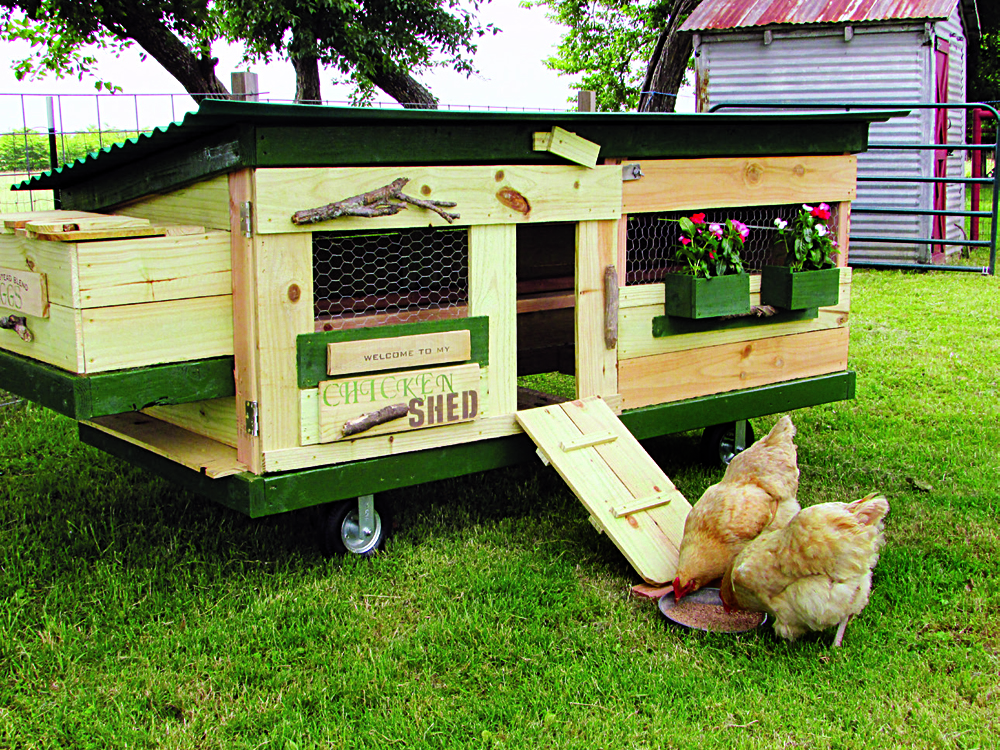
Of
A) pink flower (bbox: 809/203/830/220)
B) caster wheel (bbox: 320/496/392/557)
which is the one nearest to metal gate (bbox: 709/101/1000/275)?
pink flower (bbox: 809/203/830/220)

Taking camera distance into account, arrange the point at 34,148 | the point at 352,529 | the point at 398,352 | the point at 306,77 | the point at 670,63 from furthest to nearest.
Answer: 1. the point at 670,63
2. the point at 306,77
3. the point at 34,148
4. the point at 352,529
5. the point at 398,352

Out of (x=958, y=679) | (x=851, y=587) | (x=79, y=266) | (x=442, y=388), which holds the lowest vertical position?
(x=958, y=679)

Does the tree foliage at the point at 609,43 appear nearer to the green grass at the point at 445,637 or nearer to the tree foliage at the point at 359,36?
the tree foliage at the point at 359,36

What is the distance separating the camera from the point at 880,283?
1085 cm

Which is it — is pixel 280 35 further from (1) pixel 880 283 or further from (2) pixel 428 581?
(2) pixel 428 581

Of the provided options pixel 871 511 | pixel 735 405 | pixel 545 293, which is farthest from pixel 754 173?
pixel 871 511

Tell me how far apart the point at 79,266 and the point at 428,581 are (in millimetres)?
1697

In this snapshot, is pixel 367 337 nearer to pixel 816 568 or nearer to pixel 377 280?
pixel 377 280

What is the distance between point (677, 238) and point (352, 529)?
237 cm

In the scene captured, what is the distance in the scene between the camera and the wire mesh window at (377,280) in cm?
419

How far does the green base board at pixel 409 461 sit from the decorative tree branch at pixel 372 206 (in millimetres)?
923

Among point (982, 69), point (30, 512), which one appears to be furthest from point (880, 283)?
point (982, 69)

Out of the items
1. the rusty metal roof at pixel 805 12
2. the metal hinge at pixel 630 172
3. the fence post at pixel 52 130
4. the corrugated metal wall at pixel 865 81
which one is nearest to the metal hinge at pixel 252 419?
the metal hinge at pixel 630 172

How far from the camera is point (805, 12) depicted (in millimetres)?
12117
